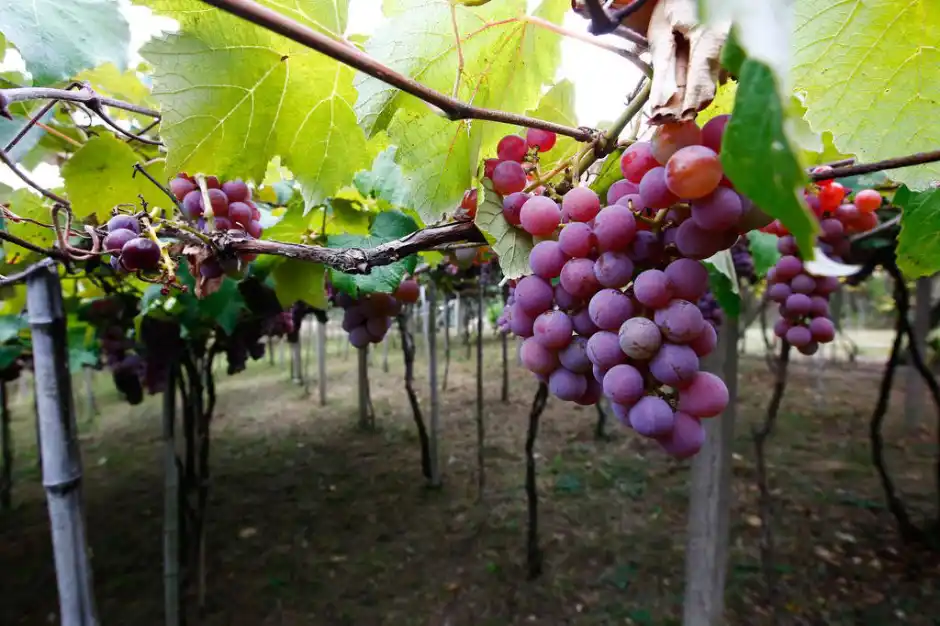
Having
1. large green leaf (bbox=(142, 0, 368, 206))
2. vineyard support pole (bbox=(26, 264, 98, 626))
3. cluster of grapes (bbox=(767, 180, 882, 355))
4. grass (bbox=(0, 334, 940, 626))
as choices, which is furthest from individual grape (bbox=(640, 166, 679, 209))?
grass (bbox=(0, 334, 940, 626))

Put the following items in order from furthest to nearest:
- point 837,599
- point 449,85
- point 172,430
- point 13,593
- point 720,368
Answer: point 13,593, point 837,599, point 172,430, point 720,368, point 449,85

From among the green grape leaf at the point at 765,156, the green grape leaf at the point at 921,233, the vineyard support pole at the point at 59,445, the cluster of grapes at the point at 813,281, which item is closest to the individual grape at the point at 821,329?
the cluster of grapes at the point at 813,281

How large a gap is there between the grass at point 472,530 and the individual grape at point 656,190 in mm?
3150

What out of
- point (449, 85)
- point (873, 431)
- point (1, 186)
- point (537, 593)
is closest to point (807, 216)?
point (449, 85)

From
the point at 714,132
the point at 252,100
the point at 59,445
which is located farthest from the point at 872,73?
the point at 59,445

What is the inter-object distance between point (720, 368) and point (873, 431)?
2.40m

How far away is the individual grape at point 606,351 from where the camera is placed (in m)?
0.47

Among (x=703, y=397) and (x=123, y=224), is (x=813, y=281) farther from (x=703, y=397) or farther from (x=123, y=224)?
(x=123, y=224)

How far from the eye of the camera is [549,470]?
5078 mm

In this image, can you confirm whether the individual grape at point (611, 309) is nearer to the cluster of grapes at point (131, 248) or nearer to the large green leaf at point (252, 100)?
the large green leaf at point (252, 100)

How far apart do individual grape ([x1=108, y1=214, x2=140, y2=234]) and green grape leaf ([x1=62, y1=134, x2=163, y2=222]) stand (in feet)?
0.56

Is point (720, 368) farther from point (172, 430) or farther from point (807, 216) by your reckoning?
point (172, 430)

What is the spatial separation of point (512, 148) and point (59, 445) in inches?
47.2

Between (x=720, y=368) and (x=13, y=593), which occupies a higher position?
(x=720, y=368)
